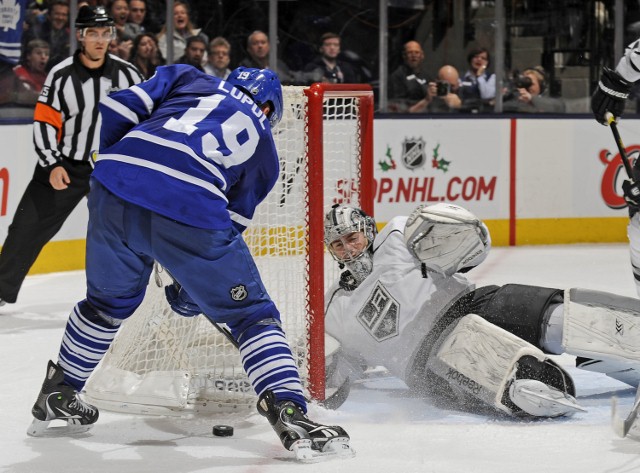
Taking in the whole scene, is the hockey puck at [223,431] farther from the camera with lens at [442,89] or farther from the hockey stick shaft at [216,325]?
the camera with lens at [442,89]

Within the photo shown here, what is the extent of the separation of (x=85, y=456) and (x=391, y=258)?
1013mm

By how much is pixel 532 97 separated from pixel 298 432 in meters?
4.95

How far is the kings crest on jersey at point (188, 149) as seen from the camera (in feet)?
8.97

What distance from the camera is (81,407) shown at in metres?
3.02

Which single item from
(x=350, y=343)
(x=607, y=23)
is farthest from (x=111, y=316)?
(x=607, y=23)

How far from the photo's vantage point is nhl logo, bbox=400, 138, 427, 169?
22.6 ft

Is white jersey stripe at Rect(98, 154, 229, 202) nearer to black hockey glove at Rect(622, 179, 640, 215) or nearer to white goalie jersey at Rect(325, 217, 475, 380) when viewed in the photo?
white goalie jersey at Rect(325, 217, 475, 380)

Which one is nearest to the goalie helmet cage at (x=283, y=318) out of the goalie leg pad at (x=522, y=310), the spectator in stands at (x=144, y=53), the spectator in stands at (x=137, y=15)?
the goalie leg pad at (x=522, y=310)

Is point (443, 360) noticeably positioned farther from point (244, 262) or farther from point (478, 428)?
point (244, 262)

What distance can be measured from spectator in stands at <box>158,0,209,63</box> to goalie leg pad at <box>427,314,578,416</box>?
13.6ft

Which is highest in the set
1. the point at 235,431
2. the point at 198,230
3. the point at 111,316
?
the point at 198,230

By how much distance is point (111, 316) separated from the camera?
293 cm

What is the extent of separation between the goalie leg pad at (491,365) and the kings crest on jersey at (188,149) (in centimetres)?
71

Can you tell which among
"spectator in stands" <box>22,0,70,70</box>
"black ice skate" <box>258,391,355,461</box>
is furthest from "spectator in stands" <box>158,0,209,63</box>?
"black ice skate" <box>258,391,355,461</box>
